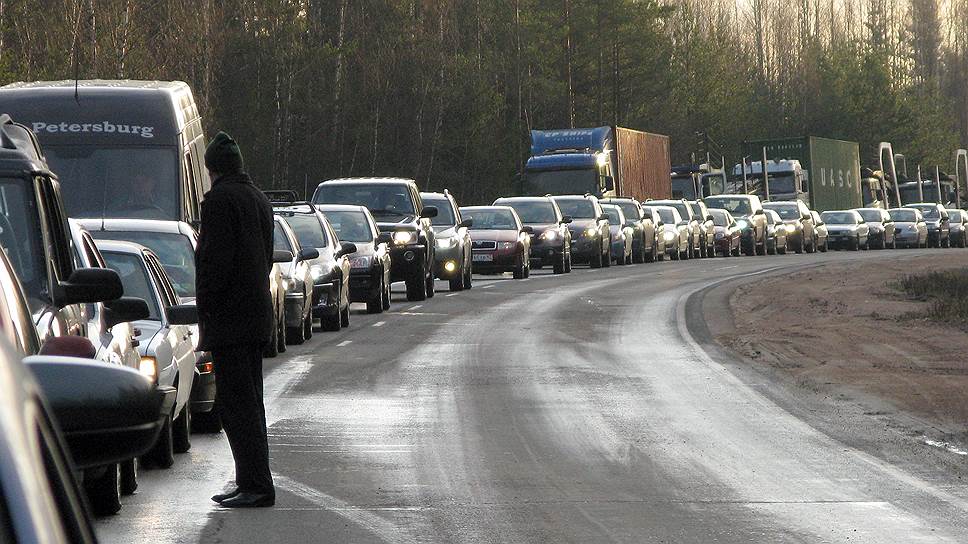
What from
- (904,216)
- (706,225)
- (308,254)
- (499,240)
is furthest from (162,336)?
(904,216)

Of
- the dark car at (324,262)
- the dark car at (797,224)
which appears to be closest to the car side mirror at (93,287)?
the dark car at (324,262)

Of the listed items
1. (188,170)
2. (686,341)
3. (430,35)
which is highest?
(430,35)

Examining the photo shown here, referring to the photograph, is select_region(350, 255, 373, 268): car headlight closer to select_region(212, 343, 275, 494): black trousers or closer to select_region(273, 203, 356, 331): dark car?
select_region(273, 203, 356, 331): dark car

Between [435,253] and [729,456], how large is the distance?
73.1ft

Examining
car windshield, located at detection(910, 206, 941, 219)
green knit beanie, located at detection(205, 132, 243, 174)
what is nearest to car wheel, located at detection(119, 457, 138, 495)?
green knit beanie, located at detection(205, 132, 243, 174)

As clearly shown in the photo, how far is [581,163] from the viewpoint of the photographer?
50062 millimetres

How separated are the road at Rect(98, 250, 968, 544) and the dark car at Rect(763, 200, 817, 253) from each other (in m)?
44.0

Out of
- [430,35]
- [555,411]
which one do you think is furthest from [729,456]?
[430,35]

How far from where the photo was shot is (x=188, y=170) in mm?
17359

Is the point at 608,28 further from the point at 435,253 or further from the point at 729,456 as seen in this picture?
the point at 729,456

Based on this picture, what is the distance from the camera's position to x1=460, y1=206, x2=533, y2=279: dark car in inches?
1508

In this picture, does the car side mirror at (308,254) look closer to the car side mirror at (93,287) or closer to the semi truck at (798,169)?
the car side mirror at (93,287)

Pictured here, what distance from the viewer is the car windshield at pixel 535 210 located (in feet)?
140

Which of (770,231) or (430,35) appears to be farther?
(430,35)
